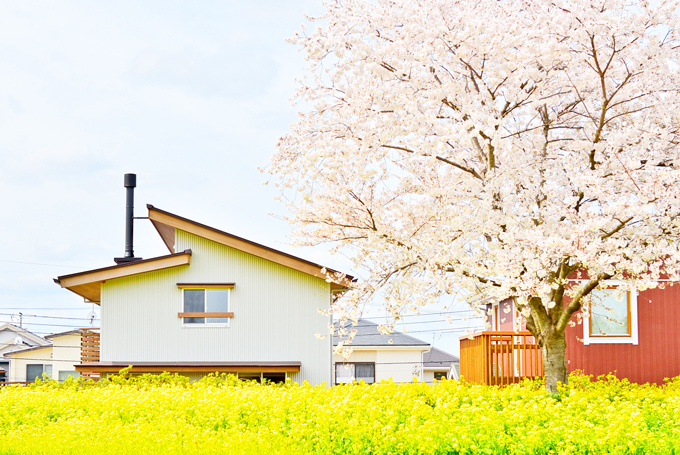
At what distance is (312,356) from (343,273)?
3844 mm

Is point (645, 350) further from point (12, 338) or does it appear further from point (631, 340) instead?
point (12, 338)

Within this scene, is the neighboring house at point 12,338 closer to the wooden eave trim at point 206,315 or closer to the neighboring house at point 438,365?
the neighboring house at point 438,365

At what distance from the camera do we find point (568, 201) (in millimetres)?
12703

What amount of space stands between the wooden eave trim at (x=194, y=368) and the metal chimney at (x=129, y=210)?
13.2ft

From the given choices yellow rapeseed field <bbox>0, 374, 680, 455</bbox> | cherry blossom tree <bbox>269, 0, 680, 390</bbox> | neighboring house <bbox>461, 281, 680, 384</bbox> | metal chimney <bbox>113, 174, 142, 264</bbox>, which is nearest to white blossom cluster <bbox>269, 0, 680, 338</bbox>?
cherry blossom tree <bbox>269, 0, 680, 390</bbox>

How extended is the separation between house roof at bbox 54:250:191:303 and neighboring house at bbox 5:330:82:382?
1784 centimetres

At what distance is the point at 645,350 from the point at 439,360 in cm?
2305

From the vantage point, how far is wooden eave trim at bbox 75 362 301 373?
722 inches

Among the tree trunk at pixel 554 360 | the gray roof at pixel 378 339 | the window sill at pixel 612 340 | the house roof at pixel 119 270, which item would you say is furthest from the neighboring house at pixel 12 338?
the tree trunk at pixel 554 360

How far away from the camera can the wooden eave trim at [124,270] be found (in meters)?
18.8

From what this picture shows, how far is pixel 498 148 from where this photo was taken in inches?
535

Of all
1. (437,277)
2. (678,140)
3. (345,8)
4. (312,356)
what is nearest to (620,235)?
(678,140)

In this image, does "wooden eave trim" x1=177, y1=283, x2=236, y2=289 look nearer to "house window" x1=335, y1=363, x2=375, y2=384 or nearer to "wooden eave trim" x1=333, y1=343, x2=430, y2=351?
"house window" x1=335, y1=363, x2=375, y2=384

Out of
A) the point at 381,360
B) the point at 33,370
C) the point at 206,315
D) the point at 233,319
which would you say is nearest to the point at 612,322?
the point at 233,319
